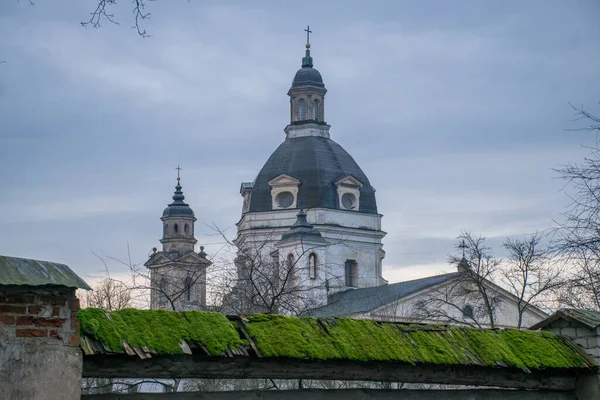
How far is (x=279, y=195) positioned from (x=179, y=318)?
52.7 metres

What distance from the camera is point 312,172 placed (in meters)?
61.6

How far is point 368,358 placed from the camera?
32.7ft

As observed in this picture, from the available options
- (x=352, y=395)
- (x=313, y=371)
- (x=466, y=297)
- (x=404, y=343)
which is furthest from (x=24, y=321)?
(x=466, y=297)

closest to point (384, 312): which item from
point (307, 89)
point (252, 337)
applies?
point (307, 89)

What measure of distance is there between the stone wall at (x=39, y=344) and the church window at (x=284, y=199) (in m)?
53.5

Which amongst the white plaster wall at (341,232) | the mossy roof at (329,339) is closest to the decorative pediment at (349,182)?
the white plaster wall at (341,232)

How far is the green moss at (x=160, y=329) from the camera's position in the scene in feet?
27.6

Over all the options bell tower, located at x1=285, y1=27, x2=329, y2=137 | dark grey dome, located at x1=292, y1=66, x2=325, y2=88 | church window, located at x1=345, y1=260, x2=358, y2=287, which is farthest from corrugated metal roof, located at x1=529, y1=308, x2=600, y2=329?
dark grey dome, located at x1=292, y1=66, x2=325, y2=88

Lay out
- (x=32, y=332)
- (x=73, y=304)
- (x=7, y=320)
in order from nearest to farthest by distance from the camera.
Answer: (x=7, y=320) < (x=32, y=332) < (x=73, y=304)

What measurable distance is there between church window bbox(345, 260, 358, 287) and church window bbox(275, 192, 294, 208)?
5.04 meters

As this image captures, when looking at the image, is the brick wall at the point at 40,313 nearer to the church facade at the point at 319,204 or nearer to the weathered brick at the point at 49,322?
the weathered brick at the point at 49,322

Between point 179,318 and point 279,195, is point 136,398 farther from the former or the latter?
point 279,195

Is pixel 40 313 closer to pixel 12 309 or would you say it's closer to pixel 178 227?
pixel 12 309

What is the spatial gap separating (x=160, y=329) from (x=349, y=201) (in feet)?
175
